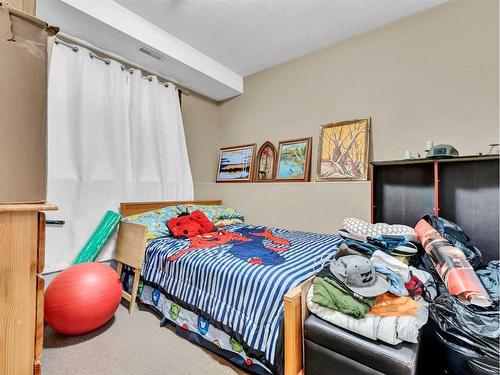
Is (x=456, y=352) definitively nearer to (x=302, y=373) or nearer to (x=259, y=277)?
(x=302, y=373)

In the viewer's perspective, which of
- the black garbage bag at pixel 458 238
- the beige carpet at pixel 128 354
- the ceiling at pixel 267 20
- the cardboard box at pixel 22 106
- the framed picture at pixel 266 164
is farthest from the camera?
the framed picture at pixel 266 164

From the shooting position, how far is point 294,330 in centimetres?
112

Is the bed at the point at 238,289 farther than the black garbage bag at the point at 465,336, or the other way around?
the bed at the point at 238,289

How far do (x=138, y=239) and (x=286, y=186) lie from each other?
5.75 feet

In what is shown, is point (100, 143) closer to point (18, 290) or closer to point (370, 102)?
point (18, 290)

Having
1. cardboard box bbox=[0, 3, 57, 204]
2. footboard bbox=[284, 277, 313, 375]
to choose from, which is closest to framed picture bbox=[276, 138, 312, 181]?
footboard bbox=[284, 277, 313, 375]

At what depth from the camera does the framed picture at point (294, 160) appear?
2814 mm

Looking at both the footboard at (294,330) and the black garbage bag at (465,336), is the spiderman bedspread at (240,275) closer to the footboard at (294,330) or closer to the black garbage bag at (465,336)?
the footboard at (294,330)

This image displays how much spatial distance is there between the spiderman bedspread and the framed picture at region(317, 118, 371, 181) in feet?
2.36

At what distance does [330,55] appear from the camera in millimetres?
2689

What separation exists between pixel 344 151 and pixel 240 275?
179 centimetres

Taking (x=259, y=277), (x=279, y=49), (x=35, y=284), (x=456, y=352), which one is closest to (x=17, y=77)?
(x=35, y=284)

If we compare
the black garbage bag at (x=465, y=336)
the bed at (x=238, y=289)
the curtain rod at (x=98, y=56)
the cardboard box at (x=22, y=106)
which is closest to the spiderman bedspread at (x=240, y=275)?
the bed at (x=238, y=289)

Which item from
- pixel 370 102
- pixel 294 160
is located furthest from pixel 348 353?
pixel 370 102
